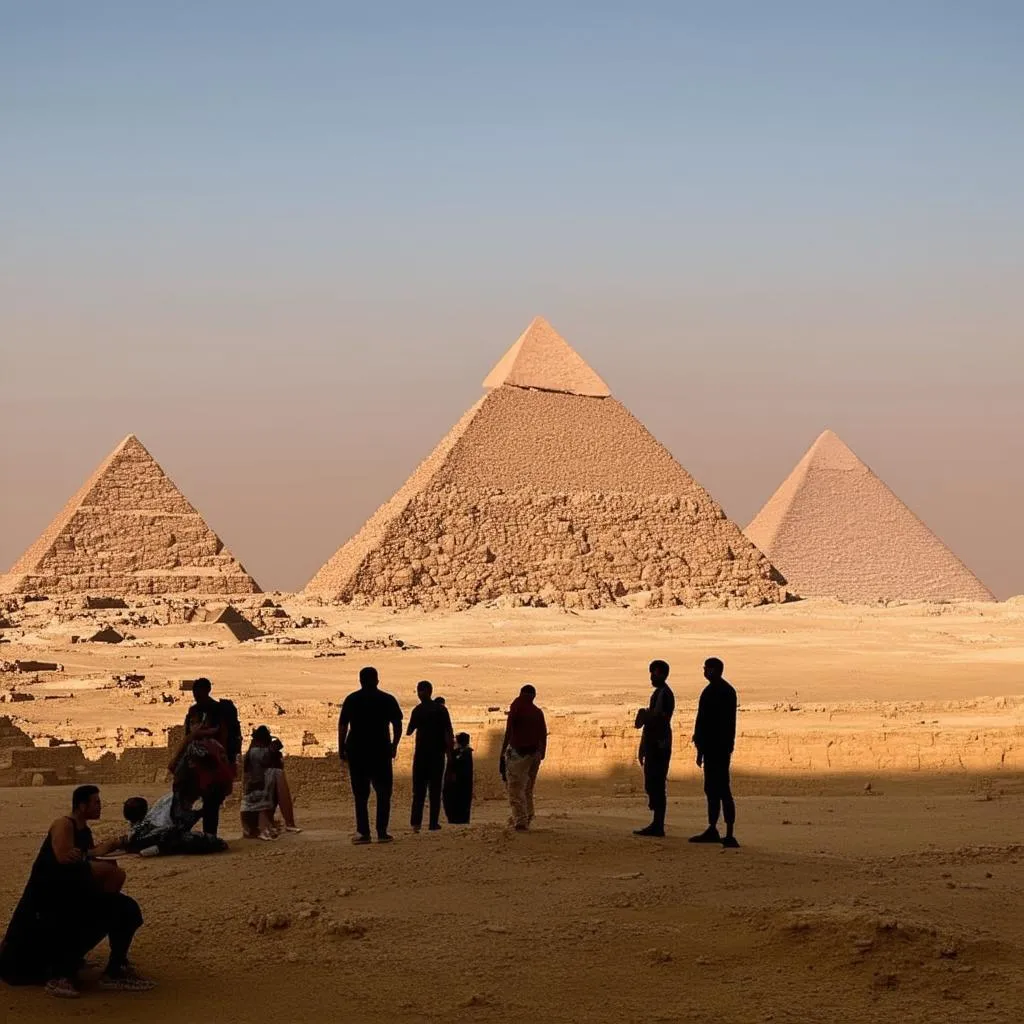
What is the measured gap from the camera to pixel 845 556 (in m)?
80.8

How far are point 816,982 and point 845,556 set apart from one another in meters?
76.7

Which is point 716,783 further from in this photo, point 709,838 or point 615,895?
point 615,895

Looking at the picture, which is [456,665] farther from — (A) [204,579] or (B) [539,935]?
(A) [204,579]

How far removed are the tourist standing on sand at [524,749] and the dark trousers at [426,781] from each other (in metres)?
0.33

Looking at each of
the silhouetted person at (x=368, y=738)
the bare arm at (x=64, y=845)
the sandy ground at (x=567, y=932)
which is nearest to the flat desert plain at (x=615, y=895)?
the sandy ground at (x=567, y=932)

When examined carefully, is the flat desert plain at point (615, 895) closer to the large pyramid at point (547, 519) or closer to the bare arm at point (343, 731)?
the bare arm at point (343, 731)

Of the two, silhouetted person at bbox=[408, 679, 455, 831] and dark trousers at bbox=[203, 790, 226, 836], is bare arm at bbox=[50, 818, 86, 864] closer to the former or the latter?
dark trousers at bbox=[203, 790, 226, 836]

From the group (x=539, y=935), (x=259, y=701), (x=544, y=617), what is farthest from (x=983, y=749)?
(x=544, y=617)

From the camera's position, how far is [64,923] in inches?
223

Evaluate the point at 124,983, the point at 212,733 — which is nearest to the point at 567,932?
the point at 124,983

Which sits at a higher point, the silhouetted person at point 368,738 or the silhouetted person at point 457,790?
the silhouetted person at point 368,738

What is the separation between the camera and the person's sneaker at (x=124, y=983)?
A: 553 centimetres

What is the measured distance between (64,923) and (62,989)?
0.74 feet

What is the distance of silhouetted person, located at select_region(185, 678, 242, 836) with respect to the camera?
7.85 m
